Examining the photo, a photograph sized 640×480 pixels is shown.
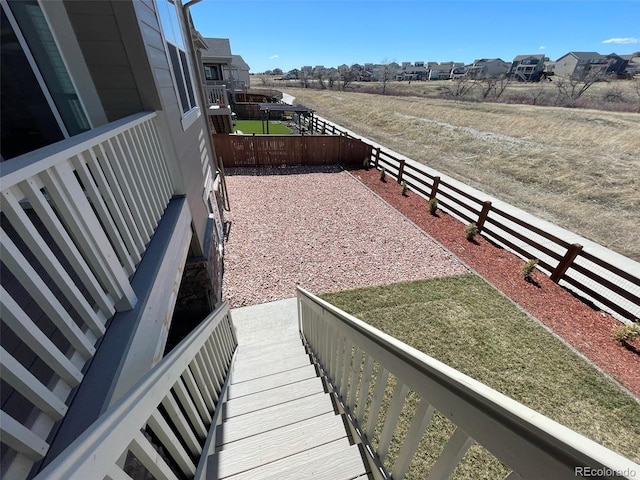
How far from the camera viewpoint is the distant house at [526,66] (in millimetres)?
77800

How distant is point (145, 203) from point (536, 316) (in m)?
6.72

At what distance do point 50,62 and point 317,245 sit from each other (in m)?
6.00

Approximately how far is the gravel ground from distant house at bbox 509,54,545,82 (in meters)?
→ 95.5

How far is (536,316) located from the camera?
5312 millimetres

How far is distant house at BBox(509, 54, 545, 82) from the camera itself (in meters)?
77.8

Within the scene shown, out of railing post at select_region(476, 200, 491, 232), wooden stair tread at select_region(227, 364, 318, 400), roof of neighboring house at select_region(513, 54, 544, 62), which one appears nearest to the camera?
wooden stair tread at select_region(227, 364, 318, 400)

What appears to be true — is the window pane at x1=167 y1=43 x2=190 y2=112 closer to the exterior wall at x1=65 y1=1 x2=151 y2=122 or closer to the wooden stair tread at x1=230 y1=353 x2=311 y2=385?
the exterior wall at x1=65 y1=1 x2=151 y2=122

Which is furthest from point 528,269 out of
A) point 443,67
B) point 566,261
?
point 443,67

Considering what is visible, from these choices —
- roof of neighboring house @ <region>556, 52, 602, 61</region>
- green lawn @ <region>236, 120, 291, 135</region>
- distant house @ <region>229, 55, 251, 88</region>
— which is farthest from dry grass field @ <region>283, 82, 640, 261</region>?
roof of neighboring house @ <region>556, 52, 602, 61</region>

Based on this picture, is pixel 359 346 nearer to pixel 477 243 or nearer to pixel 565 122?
pixel 477 243

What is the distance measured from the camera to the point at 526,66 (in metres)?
80.9

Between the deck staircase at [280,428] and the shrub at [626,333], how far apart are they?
17.4ft

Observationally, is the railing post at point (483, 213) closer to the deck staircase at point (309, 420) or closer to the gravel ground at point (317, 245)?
the gravel ground at point (317, 245)

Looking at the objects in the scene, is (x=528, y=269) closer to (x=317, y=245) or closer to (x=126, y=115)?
(x=317, y=245)
